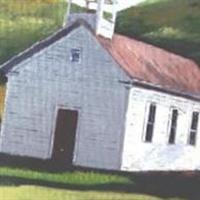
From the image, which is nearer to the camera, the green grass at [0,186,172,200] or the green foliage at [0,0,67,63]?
the green grass at [0,186,172,200]

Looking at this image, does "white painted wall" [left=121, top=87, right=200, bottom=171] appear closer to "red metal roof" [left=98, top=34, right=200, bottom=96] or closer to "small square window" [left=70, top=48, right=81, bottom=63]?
"red metal roof" [left=98, top=34, right=200, bottom=96]

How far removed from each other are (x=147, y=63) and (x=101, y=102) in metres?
0.14

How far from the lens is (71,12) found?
228 cm

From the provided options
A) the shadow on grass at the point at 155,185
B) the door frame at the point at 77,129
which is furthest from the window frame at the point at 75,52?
the shadow on grass at the point at 155,185

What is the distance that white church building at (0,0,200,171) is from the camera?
7.18ft

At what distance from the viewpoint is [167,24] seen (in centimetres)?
227

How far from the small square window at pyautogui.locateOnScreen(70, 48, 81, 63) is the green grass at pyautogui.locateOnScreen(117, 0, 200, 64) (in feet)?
0.36

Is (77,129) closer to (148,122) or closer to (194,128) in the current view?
(148,122)

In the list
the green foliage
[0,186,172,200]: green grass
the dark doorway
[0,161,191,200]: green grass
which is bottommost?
[0,186,172,200]: green grass

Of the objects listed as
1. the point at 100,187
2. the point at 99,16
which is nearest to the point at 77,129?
the point at 100,187

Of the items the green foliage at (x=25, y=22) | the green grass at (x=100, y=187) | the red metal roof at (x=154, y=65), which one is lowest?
the green grass at (x=100, y=187)

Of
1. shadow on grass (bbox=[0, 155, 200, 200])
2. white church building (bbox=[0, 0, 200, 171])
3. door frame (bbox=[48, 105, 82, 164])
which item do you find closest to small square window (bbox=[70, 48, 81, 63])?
white church building (bbox=[0, 0, 200, 171])

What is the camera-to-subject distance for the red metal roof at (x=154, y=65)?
7.22ft

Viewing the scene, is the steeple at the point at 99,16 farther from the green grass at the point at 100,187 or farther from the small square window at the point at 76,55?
the green grass at the point at 100,187
